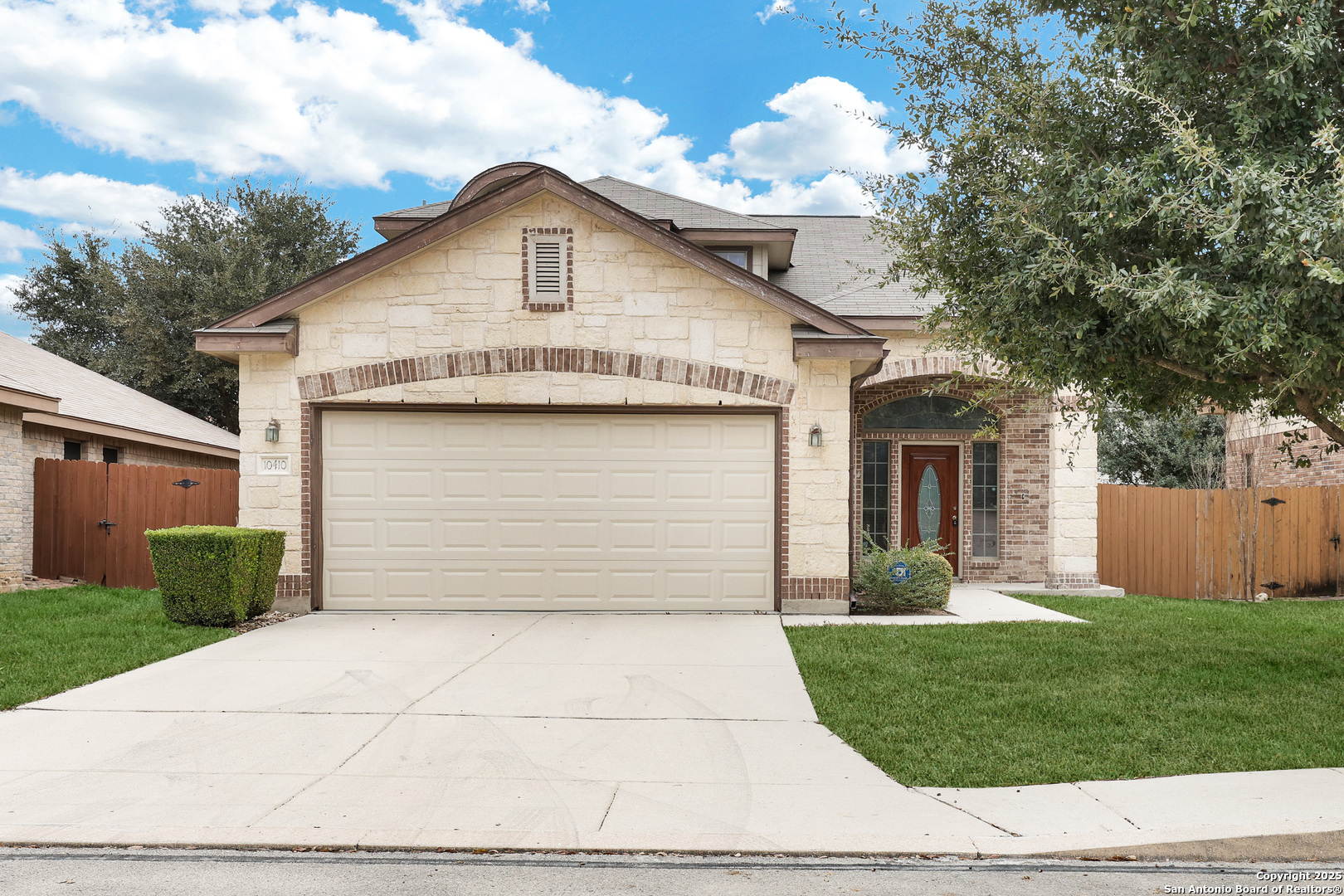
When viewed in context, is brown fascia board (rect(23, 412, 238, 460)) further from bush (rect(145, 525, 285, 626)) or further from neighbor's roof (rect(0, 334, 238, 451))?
bush (rect(145, 525, 285, 626))

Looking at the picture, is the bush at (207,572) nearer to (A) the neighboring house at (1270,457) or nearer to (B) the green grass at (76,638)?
(B) the green grass at (76,638)

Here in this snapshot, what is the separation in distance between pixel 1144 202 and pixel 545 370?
672cm

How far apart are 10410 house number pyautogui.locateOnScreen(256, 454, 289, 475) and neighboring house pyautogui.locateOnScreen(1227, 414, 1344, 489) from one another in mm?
15873

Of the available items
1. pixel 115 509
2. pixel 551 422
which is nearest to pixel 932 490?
pixel 551 422

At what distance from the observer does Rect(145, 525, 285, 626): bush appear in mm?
9812

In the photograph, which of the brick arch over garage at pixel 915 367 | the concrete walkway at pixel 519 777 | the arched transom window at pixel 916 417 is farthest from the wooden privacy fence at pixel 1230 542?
the concrete walkway at pixel 519 777

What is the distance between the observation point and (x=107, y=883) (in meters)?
3.98

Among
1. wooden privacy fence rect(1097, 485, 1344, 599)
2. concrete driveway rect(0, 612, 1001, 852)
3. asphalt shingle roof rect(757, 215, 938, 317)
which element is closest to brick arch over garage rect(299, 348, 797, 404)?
asphalt shingle roof rect(757, 215, 938, 317)

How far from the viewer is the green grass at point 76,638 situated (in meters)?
7.61

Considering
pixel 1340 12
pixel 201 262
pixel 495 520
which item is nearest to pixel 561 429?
pixel 495 520

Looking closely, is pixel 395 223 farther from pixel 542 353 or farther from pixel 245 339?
pixel 542 353

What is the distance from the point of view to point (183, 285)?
28.5 meters

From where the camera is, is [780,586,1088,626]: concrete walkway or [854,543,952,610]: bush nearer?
[780,586,1088,626]: concrete walkway

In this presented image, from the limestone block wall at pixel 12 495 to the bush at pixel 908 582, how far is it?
12.6 metres
